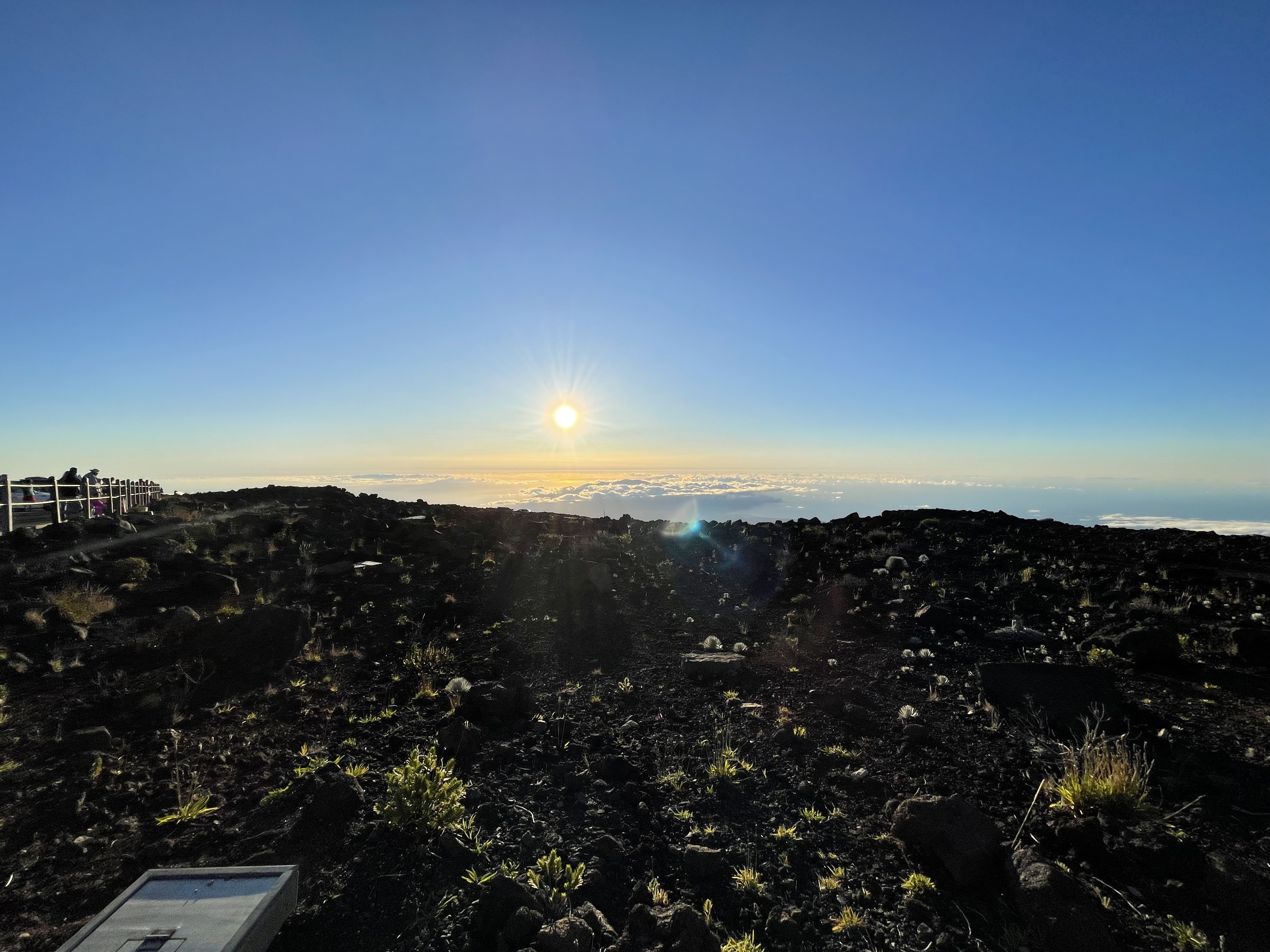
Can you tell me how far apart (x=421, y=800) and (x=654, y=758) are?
2621 mm

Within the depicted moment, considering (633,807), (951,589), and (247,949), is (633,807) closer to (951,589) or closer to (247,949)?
(247,949)

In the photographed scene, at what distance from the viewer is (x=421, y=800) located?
471 centimetres

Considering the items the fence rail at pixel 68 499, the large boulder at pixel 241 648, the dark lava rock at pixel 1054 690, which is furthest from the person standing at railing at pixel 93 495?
the dark lava rock at pixel 1054 690

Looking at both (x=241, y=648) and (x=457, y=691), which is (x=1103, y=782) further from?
(x=241, y=648)

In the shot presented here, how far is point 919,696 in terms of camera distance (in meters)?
7.71

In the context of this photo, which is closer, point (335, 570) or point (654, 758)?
point (654, 758)

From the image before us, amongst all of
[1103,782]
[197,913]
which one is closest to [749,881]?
[1103,782]

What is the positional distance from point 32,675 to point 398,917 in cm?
775

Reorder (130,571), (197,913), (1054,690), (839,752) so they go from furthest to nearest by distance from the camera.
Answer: (130,571), (1054,690), (839,752), (197,913)

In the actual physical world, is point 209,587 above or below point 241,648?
above

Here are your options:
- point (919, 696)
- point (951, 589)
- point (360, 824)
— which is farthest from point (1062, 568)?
point (360, 824)

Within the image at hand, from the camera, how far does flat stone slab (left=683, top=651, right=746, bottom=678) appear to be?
28.5ft

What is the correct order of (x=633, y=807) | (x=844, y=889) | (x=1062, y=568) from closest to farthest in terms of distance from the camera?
(x=844, y=889), (x=633, y=807), (x=1062, y=568)

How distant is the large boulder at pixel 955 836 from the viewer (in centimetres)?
422
